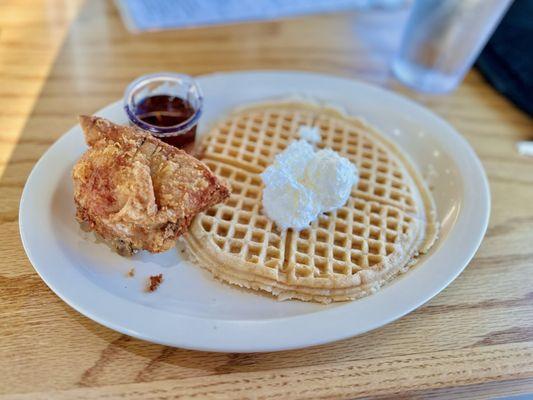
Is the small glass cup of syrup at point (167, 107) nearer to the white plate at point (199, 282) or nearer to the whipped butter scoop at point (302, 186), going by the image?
the white plate at point (199, 282)

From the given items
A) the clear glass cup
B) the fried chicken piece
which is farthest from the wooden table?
the fried chicken piece

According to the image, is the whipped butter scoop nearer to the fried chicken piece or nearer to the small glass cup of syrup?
the fried chicken piece

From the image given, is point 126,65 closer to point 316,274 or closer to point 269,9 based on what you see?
point 269,9

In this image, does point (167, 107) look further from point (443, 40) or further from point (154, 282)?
point (443, 40)

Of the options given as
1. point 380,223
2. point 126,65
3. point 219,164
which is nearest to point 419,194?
point 380,223

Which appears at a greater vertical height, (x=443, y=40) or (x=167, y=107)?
(x=443, y=40)

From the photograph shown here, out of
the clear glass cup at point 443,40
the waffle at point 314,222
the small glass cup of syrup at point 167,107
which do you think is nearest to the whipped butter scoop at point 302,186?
the waffle at point 314,222

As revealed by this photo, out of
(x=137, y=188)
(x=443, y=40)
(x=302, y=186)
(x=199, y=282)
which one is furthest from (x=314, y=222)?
(x=443, y=40)
